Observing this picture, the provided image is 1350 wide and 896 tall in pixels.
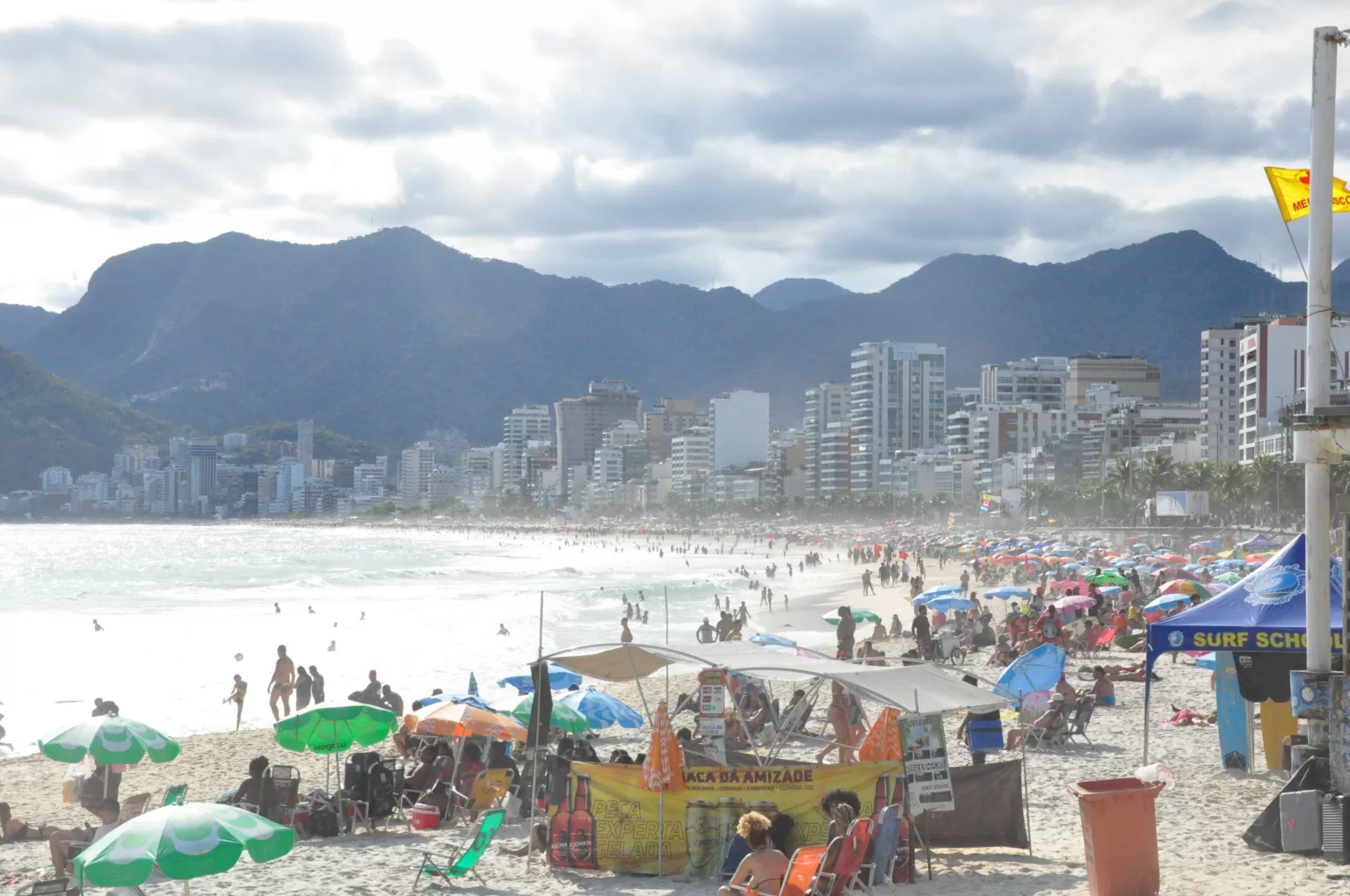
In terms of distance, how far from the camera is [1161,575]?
3306cm

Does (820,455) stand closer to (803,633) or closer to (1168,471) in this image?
(1168,471)

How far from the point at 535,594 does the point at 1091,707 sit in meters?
42.8

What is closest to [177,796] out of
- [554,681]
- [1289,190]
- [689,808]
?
[689,808]

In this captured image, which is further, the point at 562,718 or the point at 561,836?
the point at 562,718

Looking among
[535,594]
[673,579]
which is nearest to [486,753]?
[535,594]

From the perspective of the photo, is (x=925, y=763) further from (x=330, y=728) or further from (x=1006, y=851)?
(x=330, y=728)

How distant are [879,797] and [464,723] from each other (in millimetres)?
4617

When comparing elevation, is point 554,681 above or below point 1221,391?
below

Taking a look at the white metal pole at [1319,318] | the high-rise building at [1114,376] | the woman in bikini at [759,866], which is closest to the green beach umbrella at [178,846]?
the woman in bikini at [759,866]

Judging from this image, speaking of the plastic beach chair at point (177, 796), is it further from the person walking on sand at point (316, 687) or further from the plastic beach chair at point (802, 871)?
the person walking on sand at point (316, 687)

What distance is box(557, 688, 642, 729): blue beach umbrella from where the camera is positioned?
1344 centimetres

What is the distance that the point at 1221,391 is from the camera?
133 metres

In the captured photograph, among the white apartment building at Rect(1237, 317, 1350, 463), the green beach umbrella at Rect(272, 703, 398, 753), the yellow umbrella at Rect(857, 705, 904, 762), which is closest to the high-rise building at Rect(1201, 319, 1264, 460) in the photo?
the white apartment building at Rect(1237, 317, 1350, 463)

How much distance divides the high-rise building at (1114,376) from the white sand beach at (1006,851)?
181410mm
